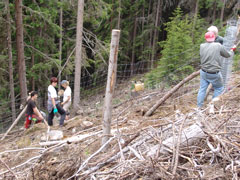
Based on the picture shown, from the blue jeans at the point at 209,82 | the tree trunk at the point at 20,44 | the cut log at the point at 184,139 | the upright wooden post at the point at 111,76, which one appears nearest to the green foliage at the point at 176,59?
the blue jeans at the point at 209,82

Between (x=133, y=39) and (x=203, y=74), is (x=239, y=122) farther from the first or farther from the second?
(x=133, y=39)

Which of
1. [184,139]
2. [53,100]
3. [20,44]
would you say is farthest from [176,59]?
[184,139]

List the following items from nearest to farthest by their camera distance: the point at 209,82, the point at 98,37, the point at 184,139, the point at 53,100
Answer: the point at 184,139, the point at 209,82, the point at 53,100, the point at 98,37

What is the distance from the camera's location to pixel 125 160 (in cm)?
270

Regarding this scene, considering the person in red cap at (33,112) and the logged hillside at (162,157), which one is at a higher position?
the logged hillside at (162,157)

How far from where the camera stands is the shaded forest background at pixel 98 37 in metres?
11.0

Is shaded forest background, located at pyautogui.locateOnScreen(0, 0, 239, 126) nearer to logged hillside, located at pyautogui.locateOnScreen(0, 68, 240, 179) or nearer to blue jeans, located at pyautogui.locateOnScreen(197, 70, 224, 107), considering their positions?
blue jeans, located at pyautogui.locateOnScreen(197, 70, 224, 107)

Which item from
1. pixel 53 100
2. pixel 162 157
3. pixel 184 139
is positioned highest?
pixel 184 139

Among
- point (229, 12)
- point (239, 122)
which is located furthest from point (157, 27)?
point (239, 122)

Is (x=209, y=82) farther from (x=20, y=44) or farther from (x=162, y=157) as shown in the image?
(x=20, y=44)

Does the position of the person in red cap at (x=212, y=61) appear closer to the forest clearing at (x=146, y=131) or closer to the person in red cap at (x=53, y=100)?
the forest clearing at (x=146, y=131)

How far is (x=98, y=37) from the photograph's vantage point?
20.1 meters

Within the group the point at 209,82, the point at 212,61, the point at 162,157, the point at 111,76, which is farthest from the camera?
the point at 209,82

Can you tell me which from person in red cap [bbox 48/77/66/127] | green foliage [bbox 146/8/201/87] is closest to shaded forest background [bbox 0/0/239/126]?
green foliage [bbox 146/8/201/87]
